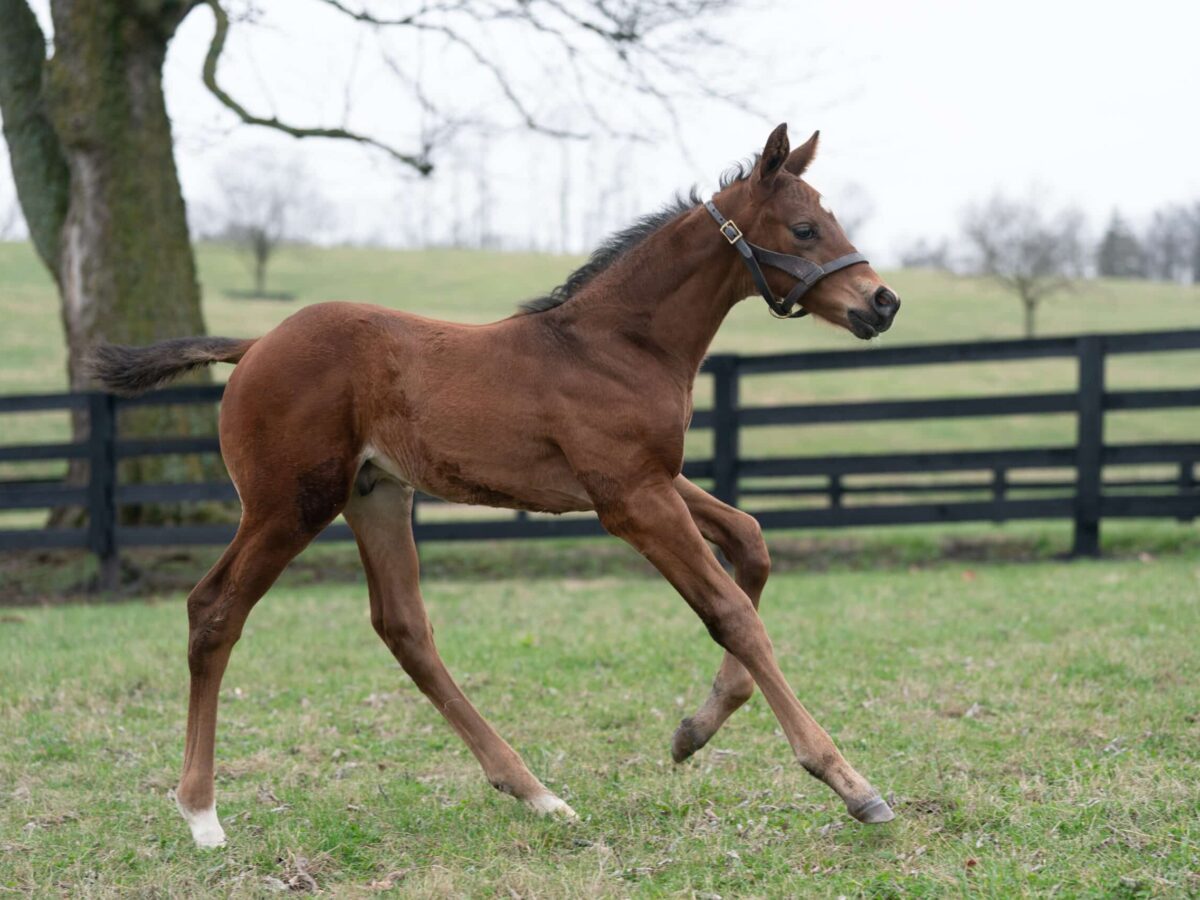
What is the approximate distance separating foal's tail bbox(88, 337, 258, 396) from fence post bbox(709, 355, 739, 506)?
6.19m

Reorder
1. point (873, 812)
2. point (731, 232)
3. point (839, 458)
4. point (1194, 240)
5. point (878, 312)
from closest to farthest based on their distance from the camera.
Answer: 1. point (873, 812)
2. point (878, 312)
3. point (731, 232)
4. point (839, 458)
5. point (1194, 240)

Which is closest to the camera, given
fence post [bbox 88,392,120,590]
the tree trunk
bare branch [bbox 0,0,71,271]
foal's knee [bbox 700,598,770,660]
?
foal's knee [bbox 700,598,770,660]

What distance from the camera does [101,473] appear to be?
32.6 feet

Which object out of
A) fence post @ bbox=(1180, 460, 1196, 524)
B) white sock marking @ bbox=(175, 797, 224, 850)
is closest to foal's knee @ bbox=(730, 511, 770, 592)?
white sock marking @ bbox=(175, 797, 224, 850)

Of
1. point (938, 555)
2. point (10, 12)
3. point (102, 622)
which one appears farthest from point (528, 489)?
point (10, 12)

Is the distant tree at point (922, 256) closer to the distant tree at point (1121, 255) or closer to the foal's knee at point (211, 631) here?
the distant tree at point (1121, 255)

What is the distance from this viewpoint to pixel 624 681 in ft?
19.9

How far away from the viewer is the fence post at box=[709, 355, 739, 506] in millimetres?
10359

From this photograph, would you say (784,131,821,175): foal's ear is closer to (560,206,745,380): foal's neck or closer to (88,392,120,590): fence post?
(560,206,745,380): foal's neck

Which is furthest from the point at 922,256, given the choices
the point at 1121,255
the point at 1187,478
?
the point at 1187,478

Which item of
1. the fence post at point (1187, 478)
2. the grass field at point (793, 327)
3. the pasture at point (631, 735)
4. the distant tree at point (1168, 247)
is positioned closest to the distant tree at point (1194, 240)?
the distant tree at point (1168, 247)

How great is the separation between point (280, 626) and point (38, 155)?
6.77 metres

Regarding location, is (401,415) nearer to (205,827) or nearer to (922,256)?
(205,827)

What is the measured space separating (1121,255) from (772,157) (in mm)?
76828
